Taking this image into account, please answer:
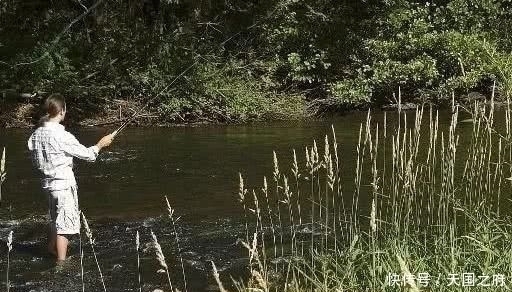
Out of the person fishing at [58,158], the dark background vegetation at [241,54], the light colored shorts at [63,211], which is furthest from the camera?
the dark background vegetation at [241,54]

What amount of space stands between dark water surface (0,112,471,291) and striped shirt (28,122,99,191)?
0.81 meters

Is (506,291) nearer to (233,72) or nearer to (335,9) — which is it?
(233,72)

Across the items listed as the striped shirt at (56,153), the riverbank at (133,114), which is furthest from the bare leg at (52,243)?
the riverbank at (133,114)

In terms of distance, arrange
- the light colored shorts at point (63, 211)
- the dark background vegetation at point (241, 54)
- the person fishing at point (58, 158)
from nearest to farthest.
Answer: the person fishing at point (58, 158) < the light colored shorts at point (63, 211) < the dark background vegetation at point (241, 54)

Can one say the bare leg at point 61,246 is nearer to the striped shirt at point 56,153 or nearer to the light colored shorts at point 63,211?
the light colored shorts at point 63,211

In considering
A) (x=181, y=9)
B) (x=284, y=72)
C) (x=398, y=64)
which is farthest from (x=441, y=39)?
(x=181, y=9)

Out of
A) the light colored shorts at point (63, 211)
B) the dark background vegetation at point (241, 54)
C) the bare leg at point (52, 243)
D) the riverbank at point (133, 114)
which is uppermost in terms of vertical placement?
the dark background vegetation at point (241, 54)

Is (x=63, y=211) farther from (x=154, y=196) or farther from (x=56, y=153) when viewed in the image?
(x=154, y=196)

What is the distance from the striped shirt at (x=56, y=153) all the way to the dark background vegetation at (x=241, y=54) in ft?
35.2

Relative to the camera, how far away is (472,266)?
16.0 ft

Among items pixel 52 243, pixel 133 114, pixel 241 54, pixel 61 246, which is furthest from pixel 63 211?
pixel 241 54

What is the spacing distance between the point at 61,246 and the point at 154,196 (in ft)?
9.95

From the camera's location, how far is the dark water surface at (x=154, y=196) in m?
6.84

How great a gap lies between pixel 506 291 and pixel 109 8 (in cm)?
1806
